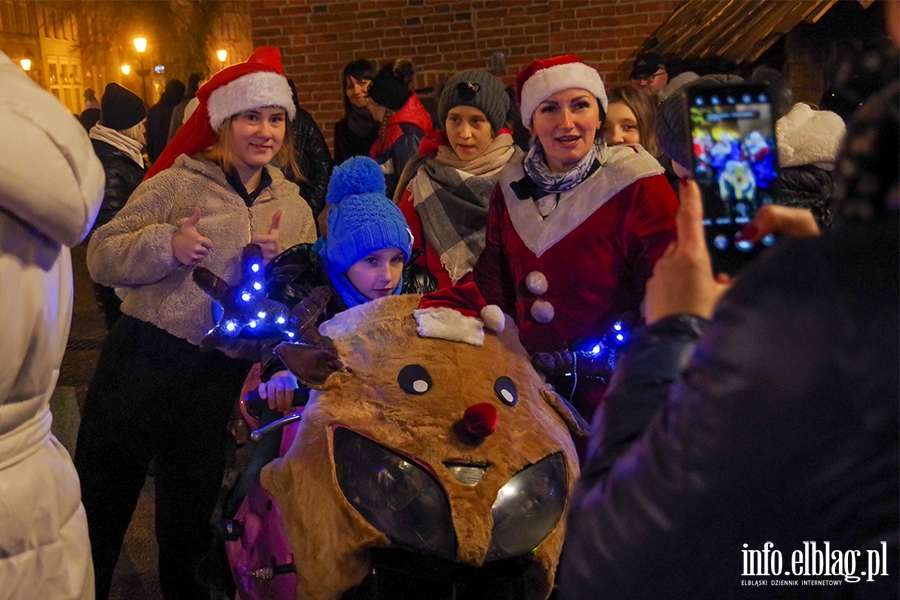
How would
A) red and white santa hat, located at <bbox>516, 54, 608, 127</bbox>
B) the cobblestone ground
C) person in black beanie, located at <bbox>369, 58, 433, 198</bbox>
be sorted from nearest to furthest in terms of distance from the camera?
1. red and white santa hat, located at <bbox>516, 54, 608, 127</bbox>
2. the cobblestone ground
3. person in black beanie, located at <bbox>369, 58, 433, 198</bbox>

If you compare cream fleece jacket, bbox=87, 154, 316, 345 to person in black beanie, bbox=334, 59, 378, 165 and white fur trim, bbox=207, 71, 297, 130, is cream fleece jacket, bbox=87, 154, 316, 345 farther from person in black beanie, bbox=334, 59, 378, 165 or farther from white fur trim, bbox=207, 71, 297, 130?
person in black beanie, bbox=334, 59, 378, 165

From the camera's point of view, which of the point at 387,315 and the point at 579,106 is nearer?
the point at 387,315

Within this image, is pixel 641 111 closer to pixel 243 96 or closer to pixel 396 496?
pixel 243 96

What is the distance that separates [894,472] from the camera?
0.87 m

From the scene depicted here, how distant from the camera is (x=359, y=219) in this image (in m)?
2.78

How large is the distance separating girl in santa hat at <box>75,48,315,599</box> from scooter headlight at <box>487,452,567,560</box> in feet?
4.03

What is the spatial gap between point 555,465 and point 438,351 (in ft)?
1.28

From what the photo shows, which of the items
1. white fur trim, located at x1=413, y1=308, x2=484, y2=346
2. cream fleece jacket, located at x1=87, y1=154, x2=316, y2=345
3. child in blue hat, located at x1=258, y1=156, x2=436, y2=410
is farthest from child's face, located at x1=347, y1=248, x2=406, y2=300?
white fur trim, located at x1=413, y1=308, x2=484, y2=346

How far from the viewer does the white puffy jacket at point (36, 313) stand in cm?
135

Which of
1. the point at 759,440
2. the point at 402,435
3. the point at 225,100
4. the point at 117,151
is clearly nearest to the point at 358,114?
the point at 117,151

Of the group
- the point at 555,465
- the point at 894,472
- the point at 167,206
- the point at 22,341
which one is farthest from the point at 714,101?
the point at 167,206

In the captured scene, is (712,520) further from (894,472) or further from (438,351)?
(438,351)

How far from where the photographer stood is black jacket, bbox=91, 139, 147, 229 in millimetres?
4269

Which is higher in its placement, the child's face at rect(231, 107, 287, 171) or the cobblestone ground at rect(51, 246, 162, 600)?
the child's face at rect(231, 107, 287, 171)
